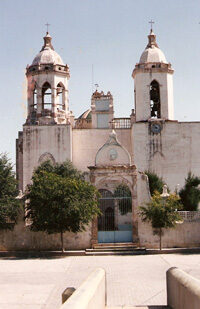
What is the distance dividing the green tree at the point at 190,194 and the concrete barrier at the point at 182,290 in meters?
22.6

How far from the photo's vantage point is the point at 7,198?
24016 millimetres

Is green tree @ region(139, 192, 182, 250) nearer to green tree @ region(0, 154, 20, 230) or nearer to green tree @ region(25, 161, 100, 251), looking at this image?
green tree @ region(25, 161, 100, 251)

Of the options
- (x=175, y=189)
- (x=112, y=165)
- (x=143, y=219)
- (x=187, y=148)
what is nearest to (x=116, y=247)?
(x=143, y=219)

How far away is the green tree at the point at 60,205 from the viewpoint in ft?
74.4

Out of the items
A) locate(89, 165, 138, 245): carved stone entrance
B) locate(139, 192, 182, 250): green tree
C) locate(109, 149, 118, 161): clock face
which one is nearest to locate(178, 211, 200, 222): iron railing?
locate(139, 192, 182, 250): green tree

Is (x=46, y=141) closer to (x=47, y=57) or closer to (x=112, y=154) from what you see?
(x=47, y=57)

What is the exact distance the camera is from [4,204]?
23.7 meters

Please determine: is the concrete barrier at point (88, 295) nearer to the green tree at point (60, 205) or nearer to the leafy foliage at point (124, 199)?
the green tree at point (60, 205)

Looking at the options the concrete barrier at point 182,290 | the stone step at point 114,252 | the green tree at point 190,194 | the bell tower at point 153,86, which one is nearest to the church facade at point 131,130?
the bell tower at point 153,86

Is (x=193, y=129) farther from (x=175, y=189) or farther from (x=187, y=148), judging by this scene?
(x=175, y=189)

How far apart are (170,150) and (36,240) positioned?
15.9m

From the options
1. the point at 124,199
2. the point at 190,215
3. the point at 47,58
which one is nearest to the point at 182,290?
the point at 190,215

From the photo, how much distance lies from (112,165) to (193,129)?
13905 millimetres

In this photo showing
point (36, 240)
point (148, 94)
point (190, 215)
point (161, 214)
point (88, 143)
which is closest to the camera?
point (161, 214)
